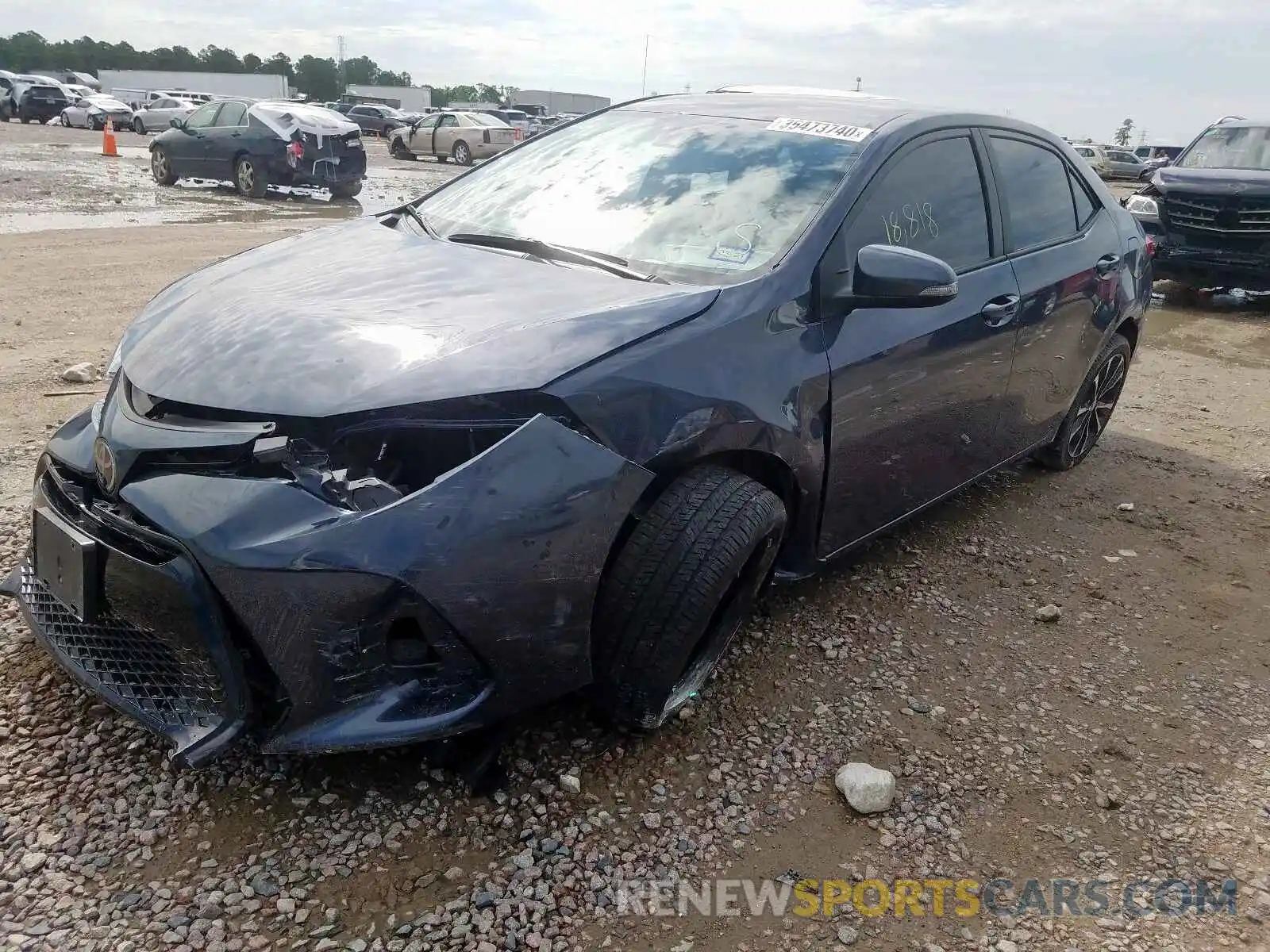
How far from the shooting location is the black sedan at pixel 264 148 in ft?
47.8

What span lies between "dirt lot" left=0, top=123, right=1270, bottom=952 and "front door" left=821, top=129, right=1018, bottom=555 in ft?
1.46

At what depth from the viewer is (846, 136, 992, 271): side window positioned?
292cm

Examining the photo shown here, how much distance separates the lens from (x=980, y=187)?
349 centimetres

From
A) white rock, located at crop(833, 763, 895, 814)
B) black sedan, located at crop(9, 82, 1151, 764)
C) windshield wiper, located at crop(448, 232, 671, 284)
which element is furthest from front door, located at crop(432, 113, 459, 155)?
white rock, located at crop(833, 763, 895, 814)

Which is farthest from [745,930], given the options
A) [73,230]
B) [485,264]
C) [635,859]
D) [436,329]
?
[73,230]

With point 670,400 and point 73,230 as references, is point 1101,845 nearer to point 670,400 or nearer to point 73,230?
point 670,400

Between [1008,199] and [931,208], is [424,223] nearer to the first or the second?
[931,208]

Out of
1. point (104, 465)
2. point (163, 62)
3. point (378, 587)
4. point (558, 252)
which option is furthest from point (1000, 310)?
point (163, 62)

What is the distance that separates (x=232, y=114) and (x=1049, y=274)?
14.4m

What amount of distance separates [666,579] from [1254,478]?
408 cm

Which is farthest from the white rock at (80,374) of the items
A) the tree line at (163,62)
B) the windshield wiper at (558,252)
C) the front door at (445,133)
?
the tree line at (163,62)

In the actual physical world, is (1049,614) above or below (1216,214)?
below

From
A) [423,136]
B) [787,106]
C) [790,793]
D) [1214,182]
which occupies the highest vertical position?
[423,136]

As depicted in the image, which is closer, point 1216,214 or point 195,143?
point 1216,214
